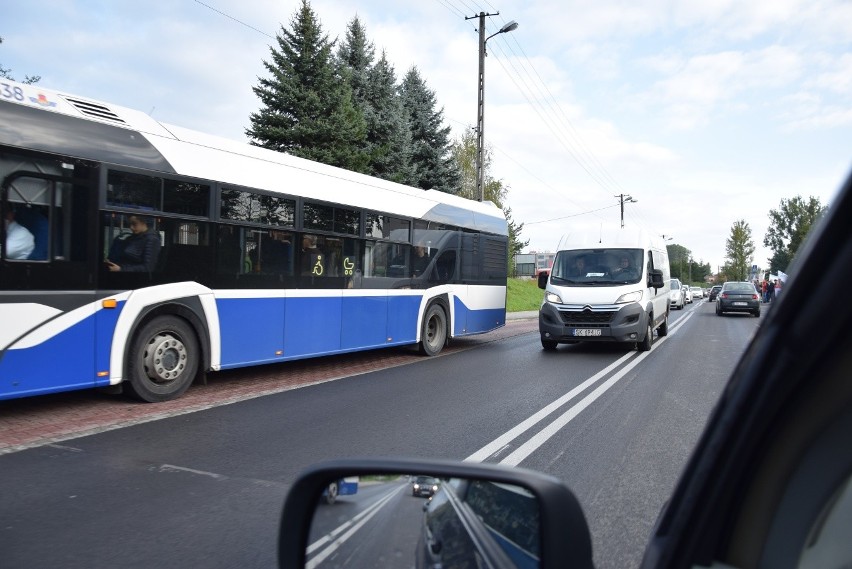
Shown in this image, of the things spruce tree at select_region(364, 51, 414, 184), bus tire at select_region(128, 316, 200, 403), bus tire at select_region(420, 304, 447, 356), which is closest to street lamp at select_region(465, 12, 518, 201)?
spruce tree at select_region(364, 51, 414, 184)

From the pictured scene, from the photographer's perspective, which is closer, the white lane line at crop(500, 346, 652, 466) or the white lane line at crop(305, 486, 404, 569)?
the white lane line at crop(305, 486, 404, 569)

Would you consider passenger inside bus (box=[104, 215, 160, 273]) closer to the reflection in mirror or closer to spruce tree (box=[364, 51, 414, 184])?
the reflection in mirror

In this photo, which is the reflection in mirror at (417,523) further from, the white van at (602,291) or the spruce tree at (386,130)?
the spruce tree at (386,130)

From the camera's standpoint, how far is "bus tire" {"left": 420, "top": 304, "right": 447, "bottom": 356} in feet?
42.3

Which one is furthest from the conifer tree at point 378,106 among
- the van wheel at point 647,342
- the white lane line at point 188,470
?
the white lane line at point 188,470

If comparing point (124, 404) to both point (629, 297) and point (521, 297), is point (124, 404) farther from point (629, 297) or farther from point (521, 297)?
point (521, 297)

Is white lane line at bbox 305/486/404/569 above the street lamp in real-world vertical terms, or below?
below

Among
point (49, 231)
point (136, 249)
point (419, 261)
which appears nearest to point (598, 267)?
point (419, 261)

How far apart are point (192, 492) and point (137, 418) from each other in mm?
2712

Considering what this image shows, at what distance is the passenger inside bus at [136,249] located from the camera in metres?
7.23

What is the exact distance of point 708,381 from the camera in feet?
32.9

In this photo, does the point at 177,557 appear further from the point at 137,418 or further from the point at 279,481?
the point at 137,418

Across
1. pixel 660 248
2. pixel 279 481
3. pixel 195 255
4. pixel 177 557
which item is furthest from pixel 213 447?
pixel 660 248

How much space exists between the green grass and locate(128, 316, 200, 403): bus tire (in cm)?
2666
